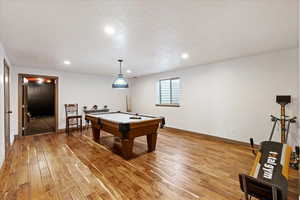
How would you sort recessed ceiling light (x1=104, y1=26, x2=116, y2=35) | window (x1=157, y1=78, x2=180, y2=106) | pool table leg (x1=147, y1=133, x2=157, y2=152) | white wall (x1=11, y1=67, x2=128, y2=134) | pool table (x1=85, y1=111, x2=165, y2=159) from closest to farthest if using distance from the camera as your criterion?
recessed ceiling light (x1=104, y1=26, x2=116, y2=35), pool table (x1=85, y1=111, x2=165, y2=159), pool table leg (x1=147, y1=133, x2=157, y2=152), white wall (x1=11, y1=67, x2=128, y2=134), window (x1=157, y1=78, x2=180, y2=106)

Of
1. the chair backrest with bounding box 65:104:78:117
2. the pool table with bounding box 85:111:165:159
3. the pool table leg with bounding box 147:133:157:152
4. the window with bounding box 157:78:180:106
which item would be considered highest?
the window with bounding box 157:78:180:106

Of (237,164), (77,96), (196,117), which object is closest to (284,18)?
(237,164)

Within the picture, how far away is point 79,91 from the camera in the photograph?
5.71 m

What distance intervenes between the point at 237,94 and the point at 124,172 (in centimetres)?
348

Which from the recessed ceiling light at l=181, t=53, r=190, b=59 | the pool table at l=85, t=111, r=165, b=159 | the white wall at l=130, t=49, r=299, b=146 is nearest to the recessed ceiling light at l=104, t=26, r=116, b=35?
the pool table at l=85, t=111, r=165, b=159

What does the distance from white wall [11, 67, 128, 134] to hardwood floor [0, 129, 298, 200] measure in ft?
5.44

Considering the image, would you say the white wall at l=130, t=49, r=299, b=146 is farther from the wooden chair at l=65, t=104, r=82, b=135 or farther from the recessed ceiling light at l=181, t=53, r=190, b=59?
the wooden chair at l=65, t=104, r=82, b=135

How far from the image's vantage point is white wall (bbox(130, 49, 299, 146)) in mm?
3135

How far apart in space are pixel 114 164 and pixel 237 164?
2402 mm

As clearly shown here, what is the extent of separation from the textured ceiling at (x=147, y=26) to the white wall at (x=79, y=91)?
1681mm

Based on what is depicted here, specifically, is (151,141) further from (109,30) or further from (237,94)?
(237,94)

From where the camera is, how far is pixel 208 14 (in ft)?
5.86

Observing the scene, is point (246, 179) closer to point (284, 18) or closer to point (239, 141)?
point (284, 18)

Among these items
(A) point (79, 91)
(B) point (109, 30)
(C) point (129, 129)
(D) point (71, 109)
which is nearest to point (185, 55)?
(B) point (109, 30)
